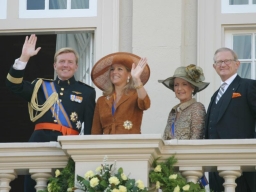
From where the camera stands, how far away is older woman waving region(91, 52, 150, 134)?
10.0 meters

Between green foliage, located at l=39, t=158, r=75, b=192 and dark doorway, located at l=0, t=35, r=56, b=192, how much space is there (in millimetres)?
7060

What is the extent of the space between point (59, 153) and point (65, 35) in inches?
148

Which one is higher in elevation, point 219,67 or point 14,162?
point 219,67

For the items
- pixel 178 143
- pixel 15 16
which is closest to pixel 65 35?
pixel 15 16

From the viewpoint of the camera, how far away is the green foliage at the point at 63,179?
9344 millimetres

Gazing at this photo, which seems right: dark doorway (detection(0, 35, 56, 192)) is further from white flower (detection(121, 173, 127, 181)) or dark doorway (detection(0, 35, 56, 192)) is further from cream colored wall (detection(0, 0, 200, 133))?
white flower (detection(121, 173, 127, 181))

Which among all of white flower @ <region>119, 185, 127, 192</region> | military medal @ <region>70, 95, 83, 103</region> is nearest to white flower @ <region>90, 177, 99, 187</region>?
white flower @ <region>119, 185, 127, 192</region>

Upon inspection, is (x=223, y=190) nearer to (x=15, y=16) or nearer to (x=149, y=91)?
(x=149, y=91)

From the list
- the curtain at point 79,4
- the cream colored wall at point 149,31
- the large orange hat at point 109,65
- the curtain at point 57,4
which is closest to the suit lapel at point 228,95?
the large orange hat at point 109,65

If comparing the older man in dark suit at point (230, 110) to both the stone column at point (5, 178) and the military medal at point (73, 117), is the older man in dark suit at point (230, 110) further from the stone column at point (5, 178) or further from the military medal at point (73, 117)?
the stone column at point (5, 178)

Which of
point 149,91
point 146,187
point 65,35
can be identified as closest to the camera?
point 146,187

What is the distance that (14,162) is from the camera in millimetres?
9531

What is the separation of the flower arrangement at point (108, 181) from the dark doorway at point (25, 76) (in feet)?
24.2

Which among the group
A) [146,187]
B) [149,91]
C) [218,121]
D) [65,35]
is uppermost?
[65,35]
